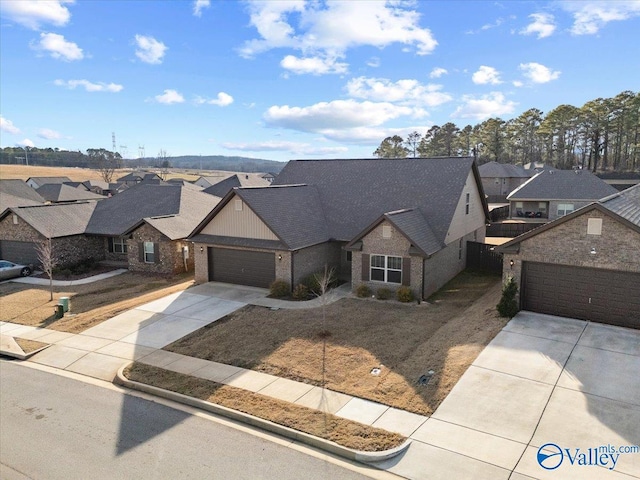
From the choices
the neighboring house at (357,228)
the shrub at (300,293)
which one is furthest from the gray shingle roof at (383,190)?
the shrub at (300,293)

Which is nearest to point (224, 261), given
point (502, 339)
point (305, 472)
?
point (502, 339)

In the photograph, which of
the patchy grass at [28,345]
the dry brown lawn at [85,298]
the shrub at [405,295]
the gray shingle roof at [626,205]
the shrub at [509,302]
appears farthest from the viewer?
the shrub at [405,295]

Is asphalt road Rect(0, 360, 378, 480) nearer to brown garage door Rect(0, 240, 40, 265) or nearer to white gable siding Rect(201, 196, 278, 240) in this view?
white gable siding Rect(201, 196, 278, 240)

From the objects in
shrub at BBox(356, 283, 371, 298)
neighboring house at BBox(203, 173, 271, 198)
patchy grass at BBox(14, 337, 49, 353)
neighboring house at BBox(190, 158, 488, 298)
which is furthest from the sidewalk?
shrub at BBox(356, 283, 371, 298)

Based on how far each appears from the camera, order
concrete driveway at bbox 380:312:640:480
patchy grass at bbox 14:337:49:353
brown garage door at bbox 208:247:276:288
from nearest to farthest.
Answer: concrete driveway at bbox 380:312:640:480
patchy grass at bbox 14:337:49:353
brown garage door at bbox 208:247:276:288

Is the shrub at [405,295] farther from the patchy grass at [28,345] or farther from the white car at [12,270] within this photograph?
the white car at [12,270]

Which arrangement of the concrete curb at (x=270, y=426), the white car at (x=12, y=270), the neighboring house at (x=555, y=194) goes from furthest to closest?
the neighboring house at (x=555, y=194) → the white car at (x=12, y=270) → the concrete curb at (x=270, y=426)
